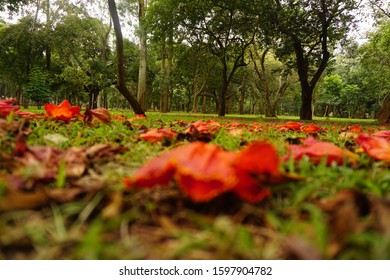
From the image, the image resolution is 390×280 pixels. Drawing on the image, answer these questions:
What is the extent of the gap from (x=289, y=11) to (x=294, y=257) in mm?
17862

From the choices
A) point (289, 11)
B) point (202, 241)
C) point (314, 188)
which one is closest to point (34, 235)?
point (202, 241)

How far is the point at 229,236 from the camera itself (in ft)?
2.16

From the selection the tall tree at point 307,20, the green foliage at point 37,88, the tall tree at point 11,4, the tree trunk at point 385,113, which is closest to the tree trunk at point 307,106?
the tall tree at point 307,20

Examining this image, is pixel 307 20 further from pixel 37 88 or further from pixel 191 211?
pixel 37 88

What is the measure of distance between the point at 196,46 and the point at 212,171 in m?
21.2

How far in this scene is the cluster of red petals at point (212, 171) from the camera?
73cm

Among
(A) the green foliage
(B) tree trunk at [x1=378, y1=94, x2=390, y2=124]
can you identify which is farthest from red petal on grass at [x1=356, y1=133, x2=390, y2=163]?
(A) the green foliage

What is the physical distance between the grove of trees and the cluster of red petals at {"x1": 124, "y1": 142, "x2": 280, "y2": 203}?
19.1 ft

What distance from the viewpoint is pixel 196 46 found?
Result: 68.3ft

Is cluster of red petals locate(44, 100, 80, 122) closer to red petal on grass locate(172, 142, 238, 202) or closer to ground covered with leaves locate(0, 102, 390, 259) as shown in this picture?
ground covered with leaves locate(0, 102, 390, 259)

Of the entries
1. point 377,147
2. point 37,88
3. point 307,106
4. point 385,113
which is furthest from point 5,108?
point 37,88

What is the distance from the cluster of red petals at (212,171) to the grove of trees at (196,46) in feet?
19.1

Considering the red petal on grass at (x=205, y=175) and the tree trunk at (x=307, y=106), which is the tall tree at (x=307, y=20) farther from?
the red petal on grass at (x=205, y=175)

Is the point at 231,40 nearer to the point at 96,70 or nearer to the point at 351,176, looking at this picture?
the point at 96,70
